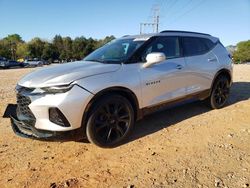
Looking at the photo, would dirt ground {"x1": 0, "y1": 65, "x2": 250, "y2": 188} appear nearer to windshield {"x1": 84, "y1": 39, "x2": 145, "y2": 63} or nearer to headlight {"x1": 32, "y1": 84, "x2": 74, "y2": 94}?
headlight {"x1": 32, "y1": 84, "x2": 74, "y2": 94}

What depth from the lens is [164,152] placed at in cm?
414

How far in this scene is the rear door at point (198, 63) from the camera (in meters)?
5.63

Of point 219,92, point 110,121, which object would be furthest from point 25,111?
point 219,92

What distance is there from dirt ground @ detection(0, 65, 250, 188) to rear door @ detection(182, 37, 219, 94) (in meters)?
0.80

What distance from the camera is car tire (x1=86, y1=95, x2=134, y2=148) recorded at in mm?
4098

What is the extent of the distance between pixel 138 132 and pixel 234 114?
7.75 ft

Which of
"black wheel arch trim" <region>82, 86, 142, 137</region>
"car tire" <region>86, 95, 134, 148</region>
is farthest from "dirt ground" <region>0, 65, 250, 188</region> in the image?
"black wheel arch trim" <region>82, 86, 142, 137</region>

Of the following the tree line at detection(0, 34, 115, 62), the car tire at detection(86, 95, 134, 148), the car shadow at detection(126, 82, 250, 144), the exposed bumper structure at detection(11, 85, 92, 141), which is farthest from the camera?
the tree line at detection(0, 34, 115, 62)

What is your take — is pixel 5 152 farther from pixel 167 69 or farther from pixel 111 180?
pixel 167 69

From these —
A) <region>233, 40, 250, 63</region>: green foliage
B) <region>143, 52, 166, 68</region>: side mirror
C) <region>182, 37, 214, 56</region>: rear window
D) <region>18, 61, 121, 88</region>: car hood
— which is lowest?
<region>233, 40, 250, 63</region>: green foliage

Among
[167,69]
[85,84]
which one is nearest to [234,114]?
[167,69]

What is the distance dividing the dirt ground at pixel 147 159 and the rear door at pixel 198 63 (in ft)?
2.62

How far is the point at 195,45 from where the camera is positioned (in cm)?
603

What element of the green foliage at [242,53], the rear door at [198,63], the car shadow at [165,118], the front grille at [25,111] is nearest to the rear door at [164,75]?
the rear door at [198,63]
